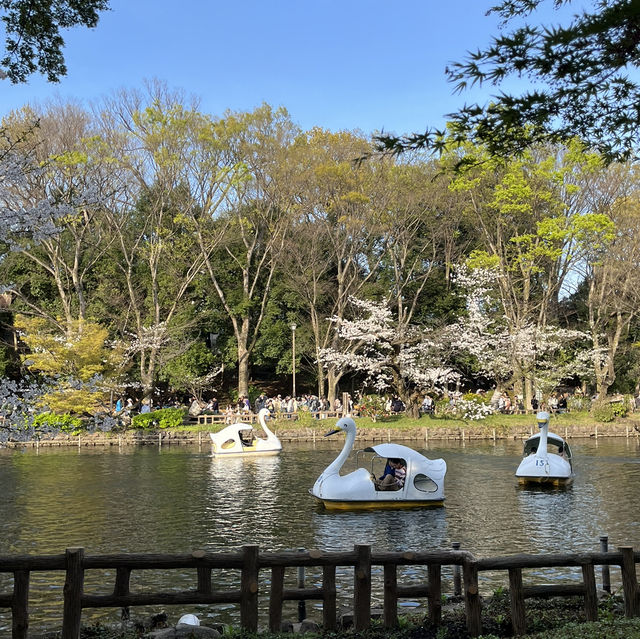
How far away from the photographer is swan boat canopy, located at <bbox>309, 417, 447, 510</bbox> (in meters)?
18.4

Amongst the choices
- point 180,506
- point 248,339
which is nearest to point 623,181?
point 248,339

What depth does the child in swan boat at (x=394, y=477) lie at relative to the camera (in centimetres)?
1881

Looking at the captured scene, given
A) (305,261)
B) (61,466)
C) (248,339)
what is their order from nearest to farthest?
(61,466) → (305,261) → (248,339)

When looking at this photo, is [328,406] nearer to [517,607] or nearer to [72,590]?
[517,607]

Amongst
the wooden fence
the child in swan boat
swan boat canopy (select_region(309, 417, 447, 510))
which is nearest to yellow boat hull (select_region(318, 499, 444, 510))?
swan boat canopy (select_region(309, 417, 447, 510))

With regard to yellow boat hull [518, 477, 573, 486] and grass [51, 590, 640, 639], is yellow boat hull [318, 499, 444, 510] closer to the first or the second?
yellow boat hull [518, 477, 573, 486]

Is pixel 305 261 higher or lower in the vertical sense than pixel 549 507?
higher

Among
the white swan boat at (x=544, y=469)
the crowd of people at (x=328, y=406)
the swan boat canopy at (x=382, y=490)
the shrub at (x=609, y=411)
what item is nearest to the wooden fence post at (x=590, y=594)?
the swan boat canopy at (x=382, y=490)

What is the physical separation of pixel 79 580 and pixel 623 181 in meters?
38.3

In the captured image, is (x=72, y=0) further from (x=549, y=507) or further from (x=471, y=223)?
(x=471, y=223)

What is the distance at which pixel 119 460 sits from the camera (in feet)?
95.3

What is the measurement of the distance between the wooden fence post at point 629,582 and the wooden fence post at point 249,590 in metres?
3.93

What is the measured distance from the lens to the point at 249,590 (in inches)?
315

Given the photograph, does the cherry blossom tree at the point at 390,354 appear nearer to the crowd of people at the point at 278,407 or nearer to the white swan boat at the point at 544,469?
the crowd of people at the point at 278,407
